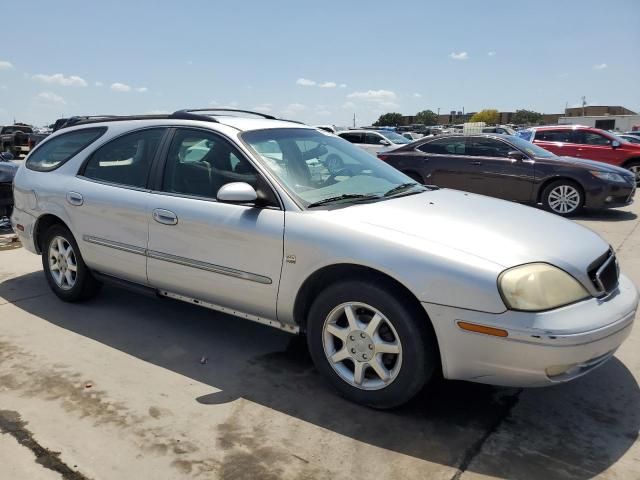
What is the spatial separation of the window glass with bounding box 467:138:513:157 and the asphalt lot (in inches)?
242

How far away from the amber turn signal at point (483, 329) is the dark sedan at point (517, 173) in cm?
756

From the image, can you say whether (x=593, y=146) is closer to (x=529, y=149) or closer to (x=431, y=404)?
(x=529, y=149)

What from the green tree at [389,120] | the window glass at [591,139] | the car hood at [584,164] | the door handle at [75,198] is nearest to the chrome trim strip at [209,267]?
the door handle at [75,198]

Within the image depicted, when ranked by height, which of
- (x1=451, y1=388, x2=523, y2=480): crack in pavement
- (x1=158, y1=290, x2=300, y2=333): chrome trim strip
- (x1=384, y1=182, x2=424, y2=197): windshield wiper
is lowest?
(x1=451, y1=388, x2=523, y2=480): crack in pavement

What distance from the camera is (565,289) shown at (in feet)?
8.73

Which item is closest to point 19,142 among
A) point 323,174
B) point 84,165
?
point 84,165

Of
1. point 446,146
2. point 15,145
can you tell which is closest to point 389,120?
point 15,145

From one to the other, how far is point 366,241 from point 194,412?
133cm

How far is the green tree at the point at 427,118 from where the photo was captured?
11712cm

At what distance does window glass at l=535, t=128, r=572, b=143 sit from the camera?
547 inches

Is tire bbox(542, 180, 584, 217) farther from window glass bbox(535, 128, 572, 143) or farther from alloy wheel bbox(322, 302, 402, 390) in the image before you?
alloy wheel bbox(322, 302, 402, 390)

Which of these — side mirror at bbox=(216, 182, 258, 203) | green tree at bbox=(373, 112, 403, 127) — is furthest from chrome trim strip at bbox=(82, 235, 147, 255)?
green tree at bbox=(373, 112, 403, 127)

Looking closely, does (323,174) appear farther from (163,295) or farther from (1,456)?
(1,456)

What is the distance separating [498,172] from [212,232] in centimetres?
737
